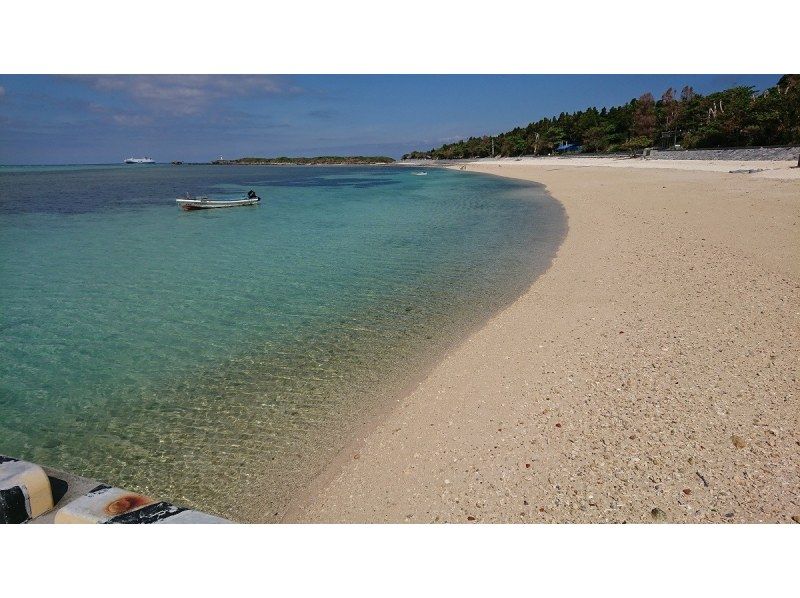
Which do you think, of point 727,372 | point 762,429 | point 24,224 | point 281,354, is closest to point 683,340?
point 727,372

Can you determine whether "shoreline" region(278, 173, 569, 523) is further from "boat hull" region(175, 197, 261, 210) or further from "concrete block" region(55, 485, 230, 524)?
"boat hull" region(175, 197, 261, 210)

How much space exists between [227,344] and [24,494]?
483 centimetres

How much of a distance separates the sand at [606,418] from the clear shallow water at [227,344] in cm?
91

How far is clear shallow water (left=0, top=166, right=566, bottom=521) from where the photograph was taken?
5.52 meters

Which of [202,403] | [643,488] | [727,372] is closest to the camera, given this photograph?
[643,488]

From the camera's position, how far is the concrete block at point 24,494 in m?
3.89

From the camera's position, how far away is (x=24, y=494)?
392 centimetres

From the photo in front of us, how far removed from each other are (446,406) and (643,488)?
2.59m

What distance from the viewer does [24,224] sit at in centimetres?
2869

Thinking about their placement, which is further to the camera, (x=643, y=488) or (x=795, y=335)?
(x=795, y=335)

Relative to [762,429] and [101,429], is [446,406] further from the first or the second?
[101,429]

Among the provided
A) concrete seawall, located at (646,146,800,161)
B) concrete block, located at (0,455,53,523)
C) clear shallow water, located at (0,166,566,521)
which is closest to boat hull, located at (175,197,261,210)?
clear shallow water, located at (0,166,566,521)

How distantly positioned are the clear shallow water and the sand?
91 centimetres

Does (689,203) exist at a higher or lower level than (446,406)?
higher
